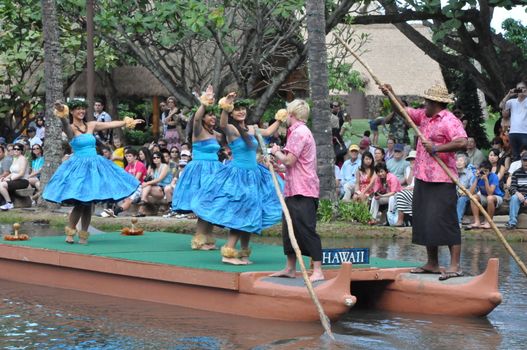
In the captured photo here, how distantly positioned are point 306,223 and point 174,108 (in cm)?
1274

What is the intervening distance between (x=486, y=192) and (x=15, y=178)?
831cm

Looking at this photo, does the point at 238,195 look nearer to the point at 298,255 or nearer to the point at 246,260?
the point at 246,260

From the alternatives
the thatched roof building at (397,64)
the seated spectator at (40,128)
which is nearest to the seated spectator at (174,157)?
the seated spectator at (40,128)

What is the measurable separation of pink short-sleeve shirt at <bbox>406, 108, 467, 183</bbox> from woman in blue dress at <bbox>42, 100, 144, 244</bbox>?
3635 millimetres

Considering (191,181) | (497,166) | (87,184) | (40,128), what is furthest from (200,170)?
(40,128)

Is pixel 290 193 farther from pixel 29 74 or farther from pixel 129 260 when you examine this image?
pixel 29 74

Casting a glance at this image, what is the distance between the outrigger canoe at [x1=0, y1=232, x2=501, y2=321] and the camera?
10312mm

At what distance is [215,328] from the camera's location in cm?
1024

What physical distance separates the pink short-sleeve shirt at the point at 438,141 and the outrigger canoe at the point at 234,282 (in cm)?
90

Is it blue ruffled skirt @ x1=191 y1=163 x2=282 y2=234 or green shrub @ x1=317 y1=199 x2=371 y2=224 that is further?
green shrub @ x1=317 y1=199 x2=371 y2=224

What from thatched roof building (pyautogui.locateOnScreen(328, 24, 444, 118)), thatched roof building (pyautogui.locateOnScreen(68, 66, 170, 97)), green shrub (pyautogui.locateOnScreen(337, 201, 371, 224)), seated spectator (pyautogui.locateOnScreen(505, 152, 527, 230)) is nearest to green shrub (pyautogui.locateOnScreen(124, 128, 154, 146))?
thatched roof building (pyautogui.locateOnScreen(68, 66, 170, 97))

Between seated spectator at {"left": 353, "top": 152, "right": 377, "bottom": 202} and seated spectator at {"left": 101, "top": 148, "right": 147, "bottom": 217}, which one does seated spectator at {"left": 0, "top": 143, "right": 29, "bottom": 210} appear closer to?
seated spectator at {"left": 101, "top": 148, "right": 147, "bottom": 217}

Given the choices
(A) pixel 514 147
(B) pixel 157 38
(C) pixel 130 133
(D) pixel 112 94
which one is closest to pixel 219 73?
(B) pixel 157 38

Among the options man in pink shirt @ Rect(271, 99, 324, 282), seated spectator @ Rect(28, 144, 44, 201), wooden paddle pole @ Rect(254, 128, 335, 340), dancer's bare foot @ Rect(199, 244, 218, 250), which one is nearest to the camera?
wooden paddle pole @ Rect(254, 128, 335, 340)
